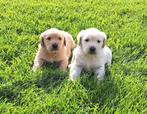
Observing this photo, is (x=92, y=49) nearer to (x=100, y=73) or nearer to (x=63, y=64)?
(x=100, y=73)

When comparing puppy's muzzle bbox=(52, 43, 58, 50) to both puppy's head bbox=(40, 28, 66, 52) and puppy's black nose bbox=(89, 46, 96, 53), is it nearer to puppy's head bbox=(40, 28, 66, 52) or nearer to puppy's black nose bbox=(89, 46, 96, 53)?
puppy's head bbox=(40, 28, 66, 52)

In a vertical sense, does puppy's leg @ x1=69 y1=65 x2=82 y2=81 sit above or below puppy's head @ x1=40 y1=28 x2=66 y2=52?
below

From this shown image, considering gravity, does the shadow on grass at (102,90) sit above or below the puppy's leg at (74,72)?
below

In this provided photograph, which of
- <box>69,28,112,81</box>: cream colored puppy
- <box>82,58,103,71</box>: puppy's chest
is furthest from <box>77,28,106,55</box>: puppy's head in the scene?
<box>82,58,103,71</box>: puppy's chest

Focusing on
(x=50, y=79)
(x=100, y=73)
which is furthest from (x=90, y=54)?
(x=50, y=79)

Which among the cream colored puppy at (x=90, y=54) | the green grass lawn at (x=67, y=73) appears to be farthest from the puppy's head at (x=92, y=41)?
the green grass lawn at (x=67, y=73)

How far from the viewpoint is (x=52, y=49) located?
19.0ft

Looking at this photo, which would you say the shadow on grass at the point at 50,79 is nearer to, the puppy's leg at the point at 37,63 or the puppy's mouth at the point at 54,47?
the puppy's leg at the point at 37,63

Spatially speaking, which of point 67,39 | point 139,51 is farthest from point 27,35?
point 139,51

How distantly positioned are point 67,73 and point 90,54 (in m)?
0.39

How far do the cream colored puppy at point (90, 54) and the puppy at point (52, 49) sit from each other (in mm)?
252

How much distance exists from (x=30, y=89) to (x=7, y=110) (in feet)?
2.16

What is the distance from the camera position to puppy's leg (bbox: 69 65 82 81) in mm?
5312

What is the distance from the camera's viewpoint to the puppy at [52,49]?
577cm
